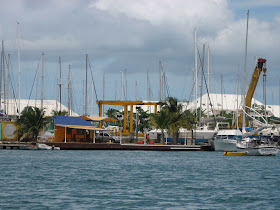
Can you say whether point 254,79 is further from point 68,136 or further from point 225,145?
point 68,136

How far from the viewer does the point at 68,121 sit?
3514 inches

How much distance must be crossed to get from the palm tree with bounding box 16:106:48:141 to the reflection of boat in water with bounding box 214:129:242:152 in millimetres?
24243

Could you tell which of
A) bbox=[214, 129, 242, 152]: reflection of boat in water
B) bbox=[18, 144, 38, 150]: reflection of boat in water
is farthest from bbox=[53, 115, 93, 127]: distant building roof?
bbox=[214, 129, 242, 152]: reflection of boat in water

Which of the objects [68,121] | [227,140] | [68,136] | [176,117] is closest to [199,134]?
[176,117]

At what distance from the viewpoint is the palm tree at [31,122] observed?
88375 mm

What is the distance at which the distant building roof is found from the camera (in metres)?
88.2

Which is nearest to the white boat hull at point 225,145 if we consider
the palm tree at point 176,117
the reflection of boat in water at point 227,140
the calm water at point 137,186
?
the reflection of boat in water at point 227,140

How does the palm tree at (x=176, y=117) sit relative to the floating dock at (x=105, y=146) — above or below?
above

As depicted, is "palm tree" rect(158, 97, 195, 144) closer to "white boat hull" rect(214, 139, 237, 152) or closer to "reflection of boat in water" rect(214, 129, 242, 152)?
"reflection of boat in water" rect(214, 129, 242, 152)

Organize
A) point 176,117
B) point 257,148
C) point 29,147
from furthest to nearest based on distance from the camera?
point 176,117, point 29,147, point 257,148

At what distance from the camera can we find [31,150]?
84.1 meters

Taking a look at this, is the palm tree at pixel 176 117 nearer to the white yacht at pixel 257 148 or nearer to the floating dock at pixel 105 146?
the floating dock at pixel 105 146

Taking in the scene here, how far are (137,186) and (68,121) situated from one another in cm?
5196

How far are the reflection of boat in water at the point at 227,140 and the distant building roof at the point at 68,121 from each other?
61.6ft
